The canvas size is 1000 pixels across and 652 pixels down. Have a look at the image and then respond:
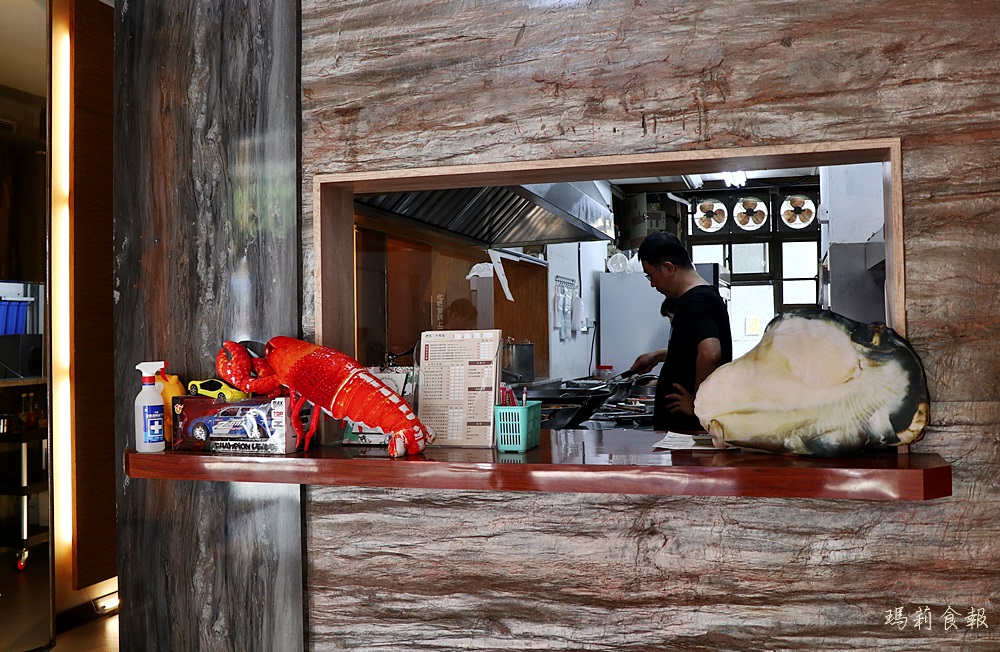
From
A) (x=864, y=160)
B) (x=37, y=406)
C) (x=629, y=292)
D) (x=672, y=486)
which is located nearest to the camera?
(x=672, y=486)

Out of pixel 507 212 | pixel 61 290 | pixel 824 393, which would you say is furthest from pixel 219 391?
pixel 507 212

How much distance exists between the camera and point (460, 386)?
6.75ft

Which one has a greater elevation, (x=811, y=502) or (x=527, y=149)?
(x=527, y=149)

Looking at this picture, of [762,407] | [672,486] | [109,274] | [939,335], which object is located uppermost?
[109,274]

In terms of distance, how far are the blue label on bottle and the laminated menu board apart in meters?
0.65

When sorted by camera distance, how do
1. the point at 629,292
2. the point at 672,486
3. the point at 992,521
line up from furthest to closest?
the point at 629,292 → the point at 992,521 → the point at 672,486

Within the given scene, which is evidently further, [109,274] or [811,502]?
[109,274]

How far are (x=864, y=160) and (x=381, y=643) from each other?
5.61 feet

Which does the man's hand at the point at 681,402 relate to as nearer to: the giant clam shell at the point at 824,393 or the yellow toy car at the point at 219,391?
the giant clam shell at the point at 824,393

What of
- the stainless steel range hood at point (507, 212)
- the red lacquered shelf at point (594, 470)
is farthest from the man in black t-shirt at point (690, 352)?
the stainless steel range hood at point (507, 212)

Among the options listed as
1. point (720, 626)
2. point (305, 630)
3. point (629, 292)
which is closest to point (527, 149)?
point (720, 626)

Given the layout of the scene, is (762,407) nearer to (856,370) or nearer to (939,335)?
(856,370)

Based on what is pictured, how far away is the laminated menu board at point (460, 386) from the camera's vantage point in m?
2.03

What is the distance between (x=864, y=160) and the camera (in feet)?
6.30
